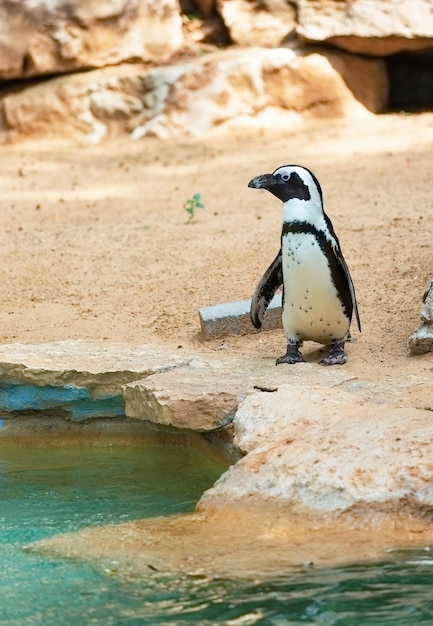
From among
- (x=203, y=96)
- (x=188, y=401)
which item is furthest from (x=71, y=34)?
(x=188, y=401)

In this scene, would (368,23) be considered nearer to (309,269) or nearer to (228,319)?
(228,319)

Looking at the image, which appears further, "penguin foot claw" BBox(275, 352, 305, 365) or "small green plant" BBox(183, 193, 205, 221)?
"small green plant" BBox(183, 193, 205, 221)

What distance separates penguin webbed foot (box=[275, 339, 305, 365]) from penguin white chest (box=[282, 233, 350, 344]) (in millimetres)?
34

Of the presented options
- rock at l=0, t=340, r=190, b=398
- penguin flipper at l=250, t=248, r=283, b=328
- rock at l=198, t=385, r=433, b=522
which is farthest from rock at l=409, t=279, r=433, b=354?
rock at l=0, t=340, r=190, b=398

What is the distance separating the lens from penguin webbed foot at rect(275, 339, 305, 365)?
16.8 feet

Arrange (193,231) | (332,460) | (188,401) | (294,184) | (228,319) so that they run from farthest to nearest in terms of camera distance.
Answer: (193,231), (228,319), (294,184), (188,401), (332,460)

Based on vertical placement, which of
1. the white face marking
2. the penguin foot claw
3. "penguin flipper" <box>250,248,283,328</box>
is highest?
the white face marking

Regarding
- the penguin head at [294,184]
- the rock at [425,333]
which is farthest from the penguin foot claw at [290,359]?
the penguin head at [294,184]

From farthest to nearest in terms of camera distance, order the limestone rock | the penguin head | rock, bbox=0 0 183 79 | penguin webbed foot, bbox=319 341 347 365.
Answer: rock, bbox=0 0 183 79 < penguin webbed foot, bbox=319 341 347 365 < the penguin head < the limestone rock

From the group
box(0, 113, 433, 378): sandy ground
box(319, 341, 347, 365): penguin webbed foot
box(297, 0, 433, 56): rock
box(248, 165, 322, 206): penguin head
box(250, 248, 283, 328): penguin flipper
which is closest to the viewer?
box(248, 165, 322, 206): penguin head

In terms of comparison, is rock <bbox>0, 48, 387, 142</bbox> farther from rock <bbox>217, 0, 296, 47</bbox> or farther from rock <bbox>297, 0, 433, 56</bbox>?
rock <bbox>217, 0, 296, 47</bbox>

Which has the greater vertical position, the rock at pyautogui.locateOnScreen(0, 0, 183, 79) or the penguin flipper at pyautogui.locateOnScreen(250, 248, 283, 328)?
the rock at pyautogui.locateOnScreen(0, 0, 183, 79)

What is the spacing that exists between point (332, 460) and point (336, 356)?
1311 mm

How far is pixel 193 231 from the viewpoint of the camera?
26.0ft
